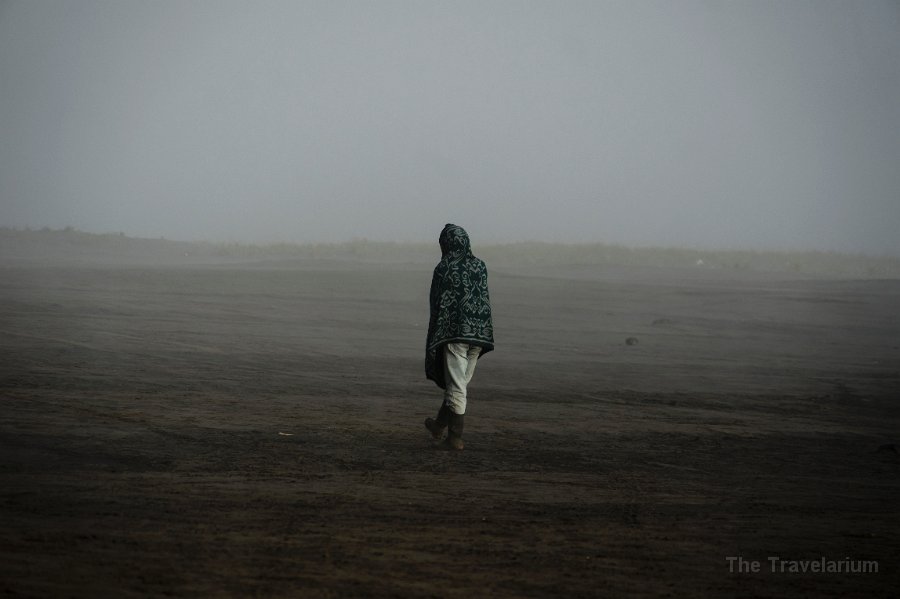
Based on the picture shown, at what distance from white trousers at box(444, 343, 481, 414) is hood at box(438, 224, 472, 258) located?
0.92 m

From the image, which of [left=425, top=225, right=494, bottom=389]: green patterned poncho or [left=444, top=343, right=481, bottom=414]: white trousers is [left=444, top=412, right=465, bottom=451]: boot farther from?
[left=425, top=225, right=494, bottom=389]: green patterned poncho

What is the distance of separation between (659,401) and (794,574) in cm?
771

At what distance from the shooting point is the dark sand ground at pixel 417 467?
5.73 meters

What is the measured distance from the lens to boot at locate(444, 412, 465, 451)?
9531mm

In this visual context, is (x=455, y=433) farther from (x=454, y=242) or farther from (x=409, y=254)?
(x=409, y=254)

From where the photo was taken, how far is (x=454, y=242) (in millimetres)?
9938

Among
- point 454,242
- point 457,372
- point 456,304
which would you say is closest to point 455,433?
point 457,372

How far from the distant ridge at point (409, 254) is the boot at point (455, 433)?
48053 millimetres

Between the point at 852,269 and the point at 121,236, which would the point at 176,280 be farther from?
the point at 852,269

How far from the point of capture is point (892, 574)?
6.03m

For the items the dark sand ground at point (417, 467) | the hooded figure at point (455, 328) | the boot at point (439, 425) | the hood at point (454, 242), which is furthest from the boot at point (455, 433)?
the hood at point (454, 242)

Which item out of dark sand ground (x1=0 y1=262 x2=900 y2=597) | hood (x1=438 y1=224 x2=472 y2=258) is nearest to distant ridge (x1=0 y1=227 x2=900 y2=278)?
dark sand ground (x1=0 y1=262 x2=900 y2=597)

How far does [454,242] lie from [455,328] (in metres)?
0.88

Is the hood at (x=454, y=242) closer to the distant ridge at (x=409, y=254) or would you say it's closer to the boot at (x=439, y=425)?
the boot at (x=439, y=425)
